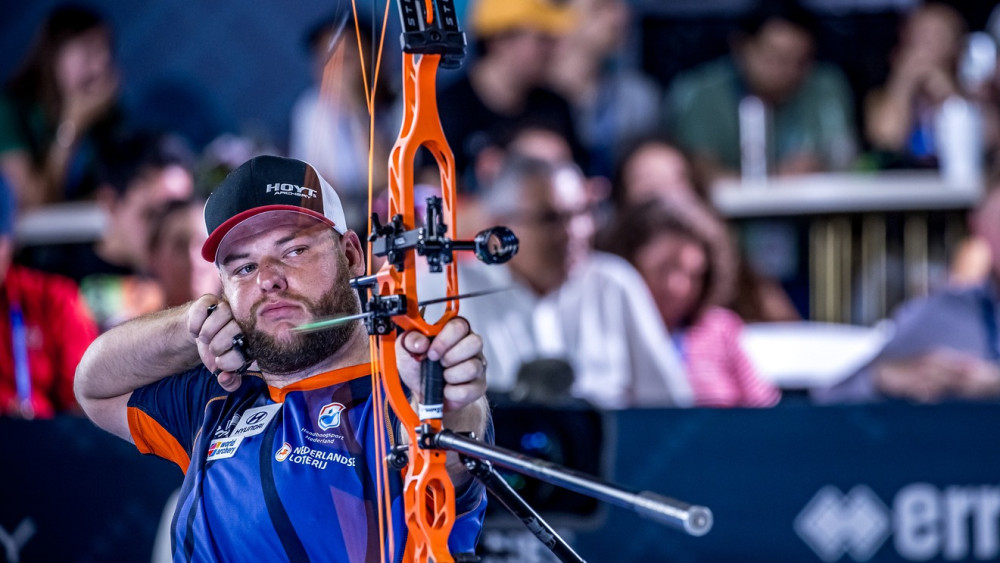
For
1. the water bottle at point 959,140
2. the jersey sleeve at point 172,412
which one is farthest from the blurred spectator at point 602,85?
the jersey sleeve at point 172,412

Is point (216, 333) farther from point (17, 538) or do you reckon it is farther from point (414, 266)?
point (17, 538)

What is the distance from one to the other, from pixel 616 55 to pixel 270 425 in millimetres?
3609

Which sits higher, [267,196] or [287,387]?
[267,196]

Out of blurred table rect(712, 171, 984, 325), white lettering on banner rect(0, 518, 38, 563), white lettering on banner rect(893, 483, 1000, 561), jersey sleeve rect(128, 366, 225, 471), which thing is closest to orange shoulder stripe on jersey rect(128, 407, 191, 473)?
jersey sleeve rect(128, 366, 225, 471)

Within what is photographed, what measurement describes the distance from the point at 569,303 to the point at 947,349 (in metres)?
1.17

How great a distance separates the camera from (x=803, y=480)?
287 cm

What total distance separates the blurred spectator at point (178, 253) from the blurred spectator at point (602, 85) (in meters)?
2.02

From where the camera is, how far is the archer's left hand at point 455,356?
1.20 meters

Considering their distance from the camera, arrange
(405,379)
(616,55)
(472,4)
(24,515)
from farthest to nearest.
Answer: (616,55)
(472,4)
(24,515)
(405,379)

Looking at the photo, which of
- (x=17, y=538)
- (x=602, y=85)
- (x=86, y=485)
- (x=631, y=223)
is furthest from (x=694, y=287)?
(x=17, y=538)

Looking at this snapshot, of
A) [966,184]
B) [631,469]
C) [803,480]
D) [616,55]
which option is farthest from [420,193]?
[966,184]

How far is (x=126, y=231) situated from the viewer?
3650mm

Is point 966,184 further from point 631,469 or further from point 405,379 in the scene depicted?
point 405,379

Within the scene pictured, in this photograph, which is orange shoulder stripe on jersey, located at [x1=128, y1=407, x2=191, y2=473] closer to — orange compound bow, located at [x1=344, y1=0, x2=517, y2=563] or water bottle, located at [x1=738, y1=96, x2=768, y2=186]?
orange compound bow, located at [x1=344, y1=0, x2=517, y2=563]
